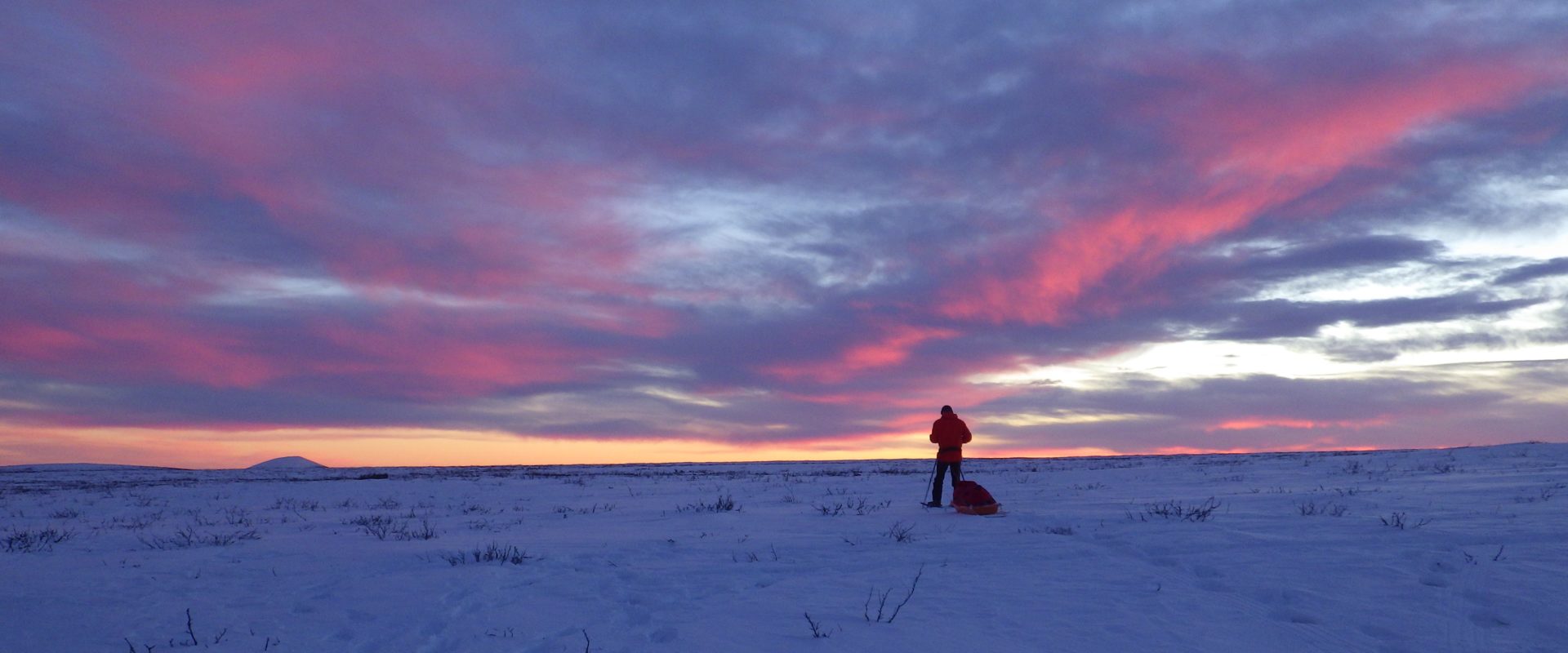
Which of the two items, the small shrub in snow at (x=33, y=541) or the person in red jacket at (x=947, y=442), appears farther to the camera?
the person in red jacket at (x=947, y=442)

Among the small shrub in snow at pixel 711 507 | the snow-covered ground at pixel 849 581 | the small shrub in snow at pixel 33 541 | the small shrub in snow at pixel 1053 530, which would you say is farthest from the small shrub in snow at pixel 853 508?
the small shrub in snow at pixel 33 541

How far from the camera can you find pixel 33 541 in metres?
13.1

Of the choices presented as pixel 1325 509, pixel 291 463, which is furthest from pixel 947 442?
pixel 291 463

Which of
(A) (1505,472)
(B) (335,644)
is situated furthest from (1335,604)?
(A) (1505,472)

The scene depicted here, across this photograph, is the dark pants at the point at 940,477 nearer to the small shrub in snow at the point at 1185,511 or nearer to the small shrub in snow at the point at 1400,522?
the small shrub in snow at the point at 1185,511

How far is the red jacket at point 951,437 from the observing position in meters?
16.0

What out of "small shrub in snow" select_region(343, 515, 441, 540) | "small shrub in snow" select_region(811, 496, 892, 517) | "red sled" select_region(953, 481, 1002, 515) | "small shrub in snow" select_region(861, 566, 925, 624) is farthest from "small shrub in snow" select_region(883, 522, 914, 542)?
"small shrub in snow" select_region(343, 515, 441, 540)

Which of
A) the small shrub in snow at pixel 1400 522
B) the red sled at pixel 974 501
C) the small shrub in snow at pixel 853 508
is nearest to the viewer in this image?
the small shrub in snow at pixel 1400 522

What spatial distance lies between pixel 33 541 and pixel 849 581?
13.7 m

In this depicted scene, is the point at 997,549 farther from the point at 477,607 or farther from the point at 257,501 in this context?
the point at 257,501

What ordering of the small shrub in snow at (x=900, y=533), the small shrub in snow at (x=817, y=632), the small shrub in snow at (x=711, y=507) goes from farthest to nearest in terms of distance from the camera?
the small shrub in snow at (x=711, y=507) < the small shrub in snow at (x=900, y=533) < the small shrub in snow at (x=817, y=632)

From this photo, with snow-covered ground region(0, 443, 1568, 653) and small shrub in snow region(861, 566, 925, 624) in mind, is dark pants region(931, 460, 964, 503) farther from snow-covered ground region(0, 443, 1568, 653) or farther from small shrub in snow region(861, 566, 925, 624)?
small shrub in snow region(861, 566, 925, 624)

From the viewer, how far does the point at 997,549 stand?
10.0 m

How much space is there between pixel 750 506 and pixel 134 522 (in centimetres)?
1281
